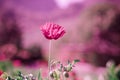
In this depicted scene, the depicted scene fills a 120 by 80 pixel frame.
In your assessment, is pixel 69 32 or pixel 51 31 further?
pixel 69 32

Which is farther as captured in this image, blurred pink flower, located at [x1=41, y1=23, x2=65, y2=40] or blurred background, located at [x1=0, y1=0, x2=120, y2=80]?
Result: blurred background, located at [x1=0, y1=0, x2=120, y2=80]

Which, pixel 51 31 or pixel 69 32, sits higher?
pixel 69 32

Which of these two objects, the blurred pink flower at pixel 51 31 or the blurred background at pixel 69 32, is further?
the blurred background at pixel 69 32

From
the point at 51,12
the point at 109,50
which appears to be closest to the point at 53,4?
the point at 51,12

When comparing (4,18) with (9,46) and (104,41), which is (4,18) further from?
(104,41)

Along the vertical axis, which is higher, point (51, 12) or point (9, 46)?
point (51, 12)

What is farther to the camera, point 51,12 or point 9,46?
point 9,46
